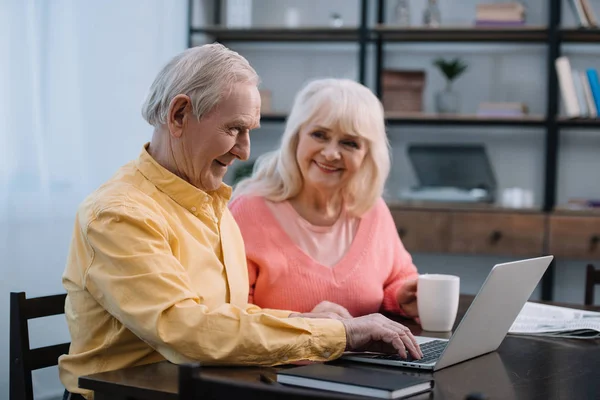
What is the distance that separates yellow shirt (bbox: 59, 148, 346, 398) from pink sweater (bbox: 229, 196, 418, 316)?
531 millimetres

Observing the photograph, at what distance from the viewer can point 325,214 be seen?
2219 mm

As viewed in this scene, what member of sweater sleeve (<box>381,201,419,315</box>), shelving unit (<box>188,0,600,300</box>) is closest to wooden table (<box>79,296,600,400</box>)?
sweater sleeve (<box>381,201,419,315</box>)

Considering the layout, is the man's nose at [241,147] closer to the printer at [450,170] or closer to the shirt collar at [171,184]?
the shirt collar at [171,184]

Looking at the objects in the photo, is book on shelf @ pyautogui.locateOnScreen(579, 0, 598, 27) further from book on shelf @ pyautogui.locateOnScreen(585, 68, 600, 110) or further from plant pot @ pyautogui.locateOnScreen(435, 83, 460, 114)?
plant pot @ pyautogui.locateOnScreen(435, 83, 460, 114)

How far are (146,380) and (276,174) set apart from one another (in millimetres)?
1106

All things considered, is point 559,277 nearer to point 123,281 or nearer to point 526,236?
point 526,236

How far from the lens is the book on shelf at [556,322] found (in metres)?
1.79

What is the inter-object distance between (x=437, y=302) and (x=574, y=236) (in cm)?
230

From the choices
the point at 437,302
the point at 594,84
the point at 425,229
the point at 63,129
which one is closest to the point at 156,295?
the point at 437,302

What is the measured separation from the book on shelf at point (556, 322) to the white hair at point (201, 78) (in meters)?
0.84

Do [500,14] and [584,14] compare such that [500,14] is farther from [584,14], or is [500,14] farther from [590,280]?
[590,280]

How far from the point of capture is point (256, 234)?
6.88 feet

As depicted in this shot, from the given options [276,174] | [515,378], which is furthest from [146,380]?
[276,174]

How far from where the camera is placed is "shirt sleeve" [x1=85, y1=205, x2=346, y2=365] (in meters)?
1.26
